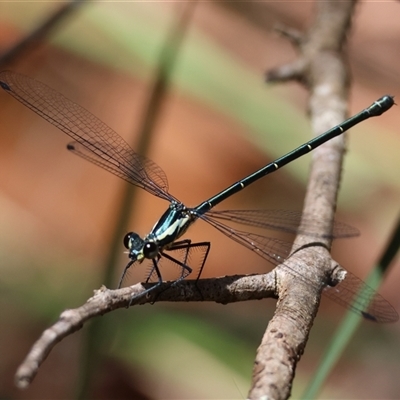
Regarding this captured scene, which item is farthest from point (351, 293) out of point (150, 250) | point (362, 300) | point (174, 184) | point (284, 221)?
point (174, 184)

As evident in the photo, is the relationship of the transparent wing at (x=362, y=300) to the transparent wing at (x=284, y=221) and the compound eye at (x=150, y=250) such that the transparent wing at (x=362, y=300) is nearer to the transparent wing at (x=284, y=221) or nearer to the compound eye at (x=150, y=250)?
the transparent wing at (x=284, y=221)

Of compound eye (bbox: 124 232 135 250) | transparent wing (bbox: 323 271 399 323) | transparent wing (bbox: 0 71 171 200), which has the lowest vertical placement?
transparent wing (bbox: 323 271 399 323)

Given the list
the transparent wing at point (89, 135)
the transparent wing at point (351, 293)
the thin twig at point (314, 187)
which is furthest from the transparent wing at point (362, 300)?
the transparent wing at point (89, 135)

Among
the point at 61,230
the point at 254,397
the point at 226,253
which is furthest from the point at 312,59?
the point at 254,397

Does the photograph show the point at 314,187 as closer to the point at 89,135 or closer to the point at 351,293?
the point at 351,293

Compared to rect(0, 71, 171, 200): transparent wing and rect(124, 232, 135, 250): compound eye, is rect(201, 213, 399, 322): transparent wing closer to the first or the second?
rect(124, 232, 135, 250): compound eye

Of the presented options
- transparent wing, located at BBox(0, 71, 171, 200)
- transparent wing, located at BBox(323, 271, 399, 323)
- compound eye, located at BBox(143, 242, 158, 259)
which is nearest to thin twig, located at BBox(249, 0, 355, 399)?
transparent wing, located at BBox(323, 271, 399, 323)
